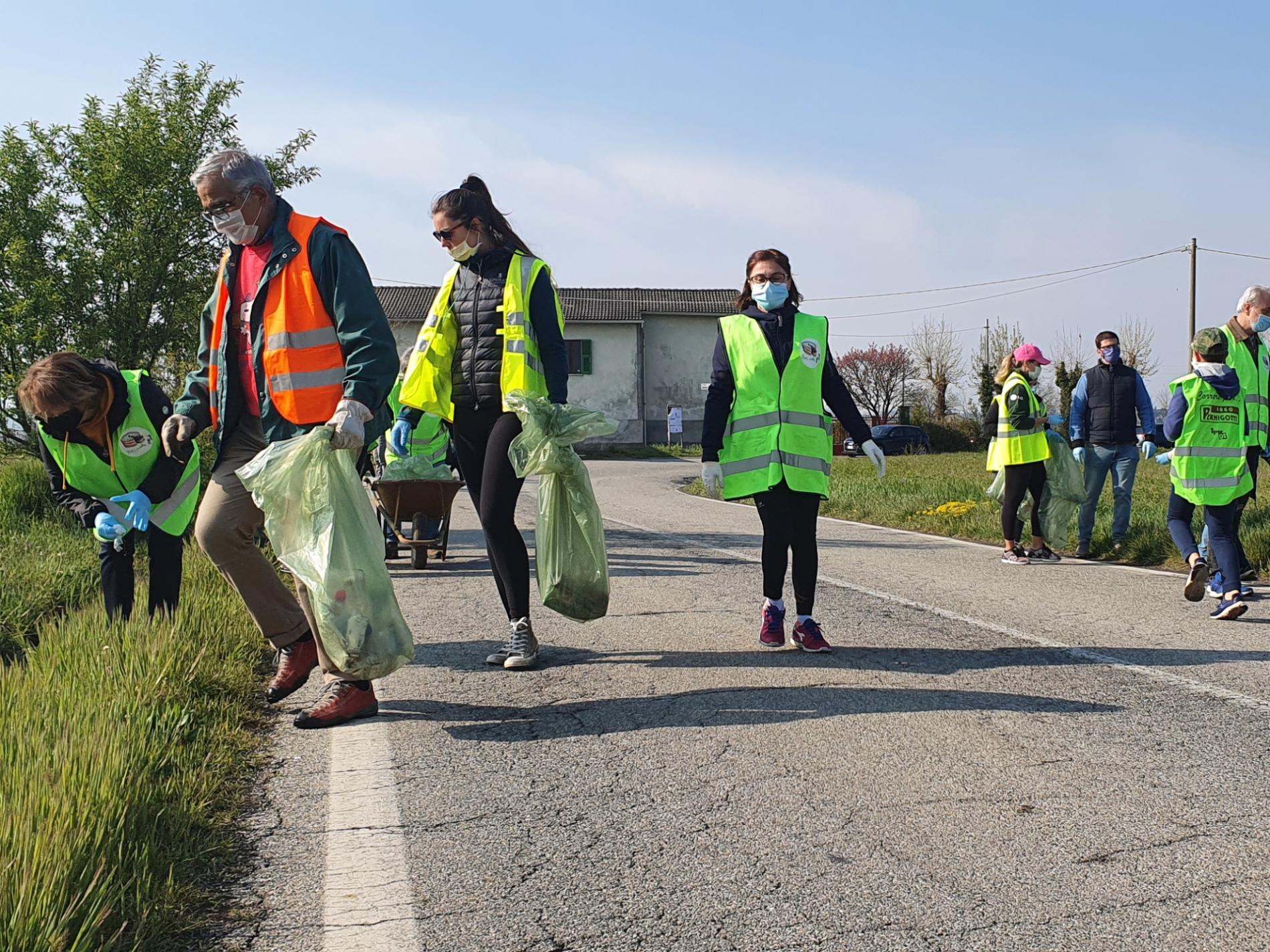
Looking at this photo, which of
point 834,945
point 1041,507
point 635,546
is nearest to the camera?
point 834,945

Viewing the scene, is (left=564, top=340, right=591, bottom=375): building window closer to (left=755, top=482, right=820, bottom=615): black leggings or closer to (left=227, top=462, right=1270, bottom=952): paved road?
(left=227, top=462, right=1270, bottom=952): paved road

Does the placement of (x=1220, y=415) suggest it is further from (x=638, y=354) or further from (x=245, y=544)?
(x=638, y=354)

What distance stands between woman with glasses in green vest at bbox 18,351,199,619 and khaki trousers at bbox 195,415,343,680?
0.62m

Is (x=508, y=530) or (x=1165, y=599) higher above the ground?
(x=508, y=530)

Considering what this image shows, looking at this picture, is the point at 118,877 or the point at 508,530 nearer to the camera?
the point at 118,877

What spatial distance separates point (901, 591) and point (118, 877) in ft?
19.8

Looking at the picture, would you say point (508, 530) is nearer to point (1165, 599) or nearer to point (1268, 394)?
point (1165, 599)

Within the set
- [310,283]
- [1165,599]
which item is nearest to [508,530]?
[310,283]

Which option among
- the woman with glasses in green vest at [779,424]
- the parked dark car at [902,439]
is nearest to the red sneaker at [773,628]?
the woman with glasses in green vest at [779,424]

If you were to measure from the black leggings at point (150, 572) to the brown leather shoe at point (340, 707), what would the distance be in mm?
1403

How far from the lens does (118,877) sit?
286cm

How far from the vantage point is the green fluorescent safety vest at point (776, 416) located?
19.5 ft

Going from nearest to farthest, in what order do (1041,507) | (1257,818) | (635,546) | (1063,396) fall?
(1257,818), (1041,507), (635,546), (1063,396)

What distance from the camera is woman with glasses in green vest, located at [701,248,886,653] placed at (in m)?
5.96
